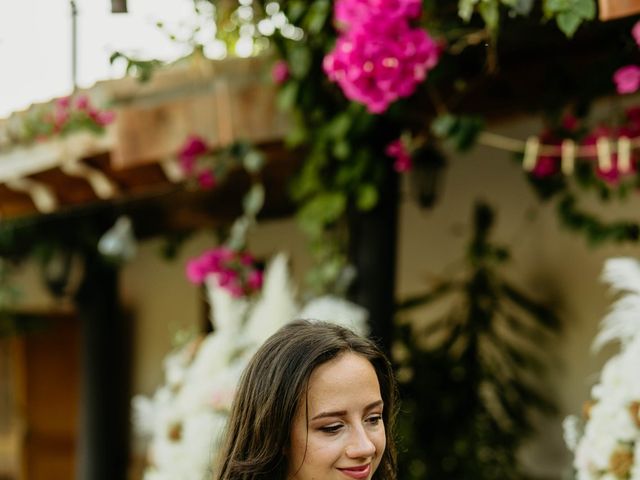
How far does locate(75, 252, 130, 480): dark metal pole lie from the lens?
6.36 metres

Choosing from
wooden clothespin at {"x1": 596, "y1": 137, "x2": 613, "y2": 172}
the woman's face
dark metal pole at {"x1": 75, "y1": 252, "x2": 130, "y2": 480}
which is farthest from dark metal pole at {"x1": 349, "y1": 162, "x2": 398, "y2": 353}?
dark metal pole at {"x1": 75, "y1": 252, "x2": 130, "y2": 480}

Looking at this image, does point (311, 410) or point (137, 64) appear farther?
point (137, 64)

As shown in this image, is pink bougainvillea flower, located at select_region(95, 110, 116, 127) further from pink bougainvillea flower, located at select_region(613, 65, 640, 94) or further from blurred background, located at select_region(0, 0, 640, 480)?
pink bougainvillea flower, located at select_region(613, 65, 640, 94)

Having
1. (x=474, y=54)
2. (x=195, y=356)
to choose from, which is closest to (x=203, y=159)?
(x=195, y=356)

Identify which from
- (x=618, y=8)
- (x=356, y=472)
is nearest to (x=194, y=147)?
(x=618, y=8)

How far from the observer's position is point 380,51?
10.8 feet

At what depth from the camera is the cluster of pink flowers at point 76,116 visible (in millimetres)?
4633

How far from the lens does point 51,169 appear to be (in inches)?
205

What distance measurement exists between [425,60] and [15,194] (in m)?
3.02

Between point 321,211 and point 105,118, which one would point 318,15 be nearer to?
point 321,211

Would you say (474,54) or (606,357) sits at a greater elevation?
(474,54)

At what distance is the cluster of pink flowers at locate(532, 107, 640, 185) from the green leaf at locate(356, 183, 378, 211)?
20.5 inches

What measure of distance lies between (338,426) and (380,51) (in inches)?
58.2

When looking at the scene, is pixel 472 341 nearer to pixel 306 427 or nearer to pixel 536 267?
pixel 536 267
